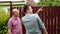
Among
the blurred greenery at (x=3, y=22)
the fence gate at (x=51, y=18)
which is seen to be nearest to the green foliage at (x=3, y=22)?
the blurred greenery at (x=3, y=22)

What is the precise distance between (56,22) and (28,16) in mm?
4190

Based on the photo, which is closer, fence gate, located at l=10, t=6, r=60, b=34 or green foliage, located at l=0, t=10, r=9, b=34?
fence gate, located at l=10, t=6, r=60, b=34

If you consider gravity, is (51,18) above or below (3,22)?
above

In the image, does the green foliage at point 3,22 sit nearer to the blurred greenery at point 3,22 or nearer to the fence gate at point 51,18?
the blurred greenery at point 3,22

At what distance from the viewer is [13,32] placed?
764cm

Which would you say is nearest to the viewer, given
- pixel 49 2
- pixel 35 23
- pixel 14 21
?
pixel 35 23

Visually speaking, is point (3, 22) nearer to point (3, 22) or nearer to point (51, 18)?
point (3, 22)

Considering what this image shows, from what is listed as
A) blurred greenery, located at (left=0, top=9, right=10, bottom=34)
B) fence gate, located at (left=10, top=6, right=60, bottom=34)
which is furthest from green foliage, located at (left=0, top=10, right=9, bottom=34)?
fence gate, located at (left=10, top=6, right=60, bottom=34)

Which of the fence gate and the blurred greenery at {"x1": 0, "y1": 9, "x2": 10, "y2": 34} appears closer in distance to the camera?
the fence gate

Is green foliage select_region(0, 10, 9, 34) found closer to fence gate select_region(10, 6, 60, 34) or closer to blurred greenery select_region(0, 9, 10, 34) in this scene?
blurred greenery select_region(0, 9, 10, 34)

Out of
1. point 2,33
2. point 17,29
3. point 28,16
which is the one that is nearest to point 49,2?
point 2,33

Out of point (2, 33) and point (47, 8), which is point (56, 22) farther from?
point (2, 33)

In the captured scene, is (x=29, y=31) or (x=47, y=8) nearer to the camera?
(x=29, y=31)

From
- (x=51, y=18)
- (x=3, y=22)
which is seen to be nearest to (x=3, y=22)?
(x=3, y=22)
